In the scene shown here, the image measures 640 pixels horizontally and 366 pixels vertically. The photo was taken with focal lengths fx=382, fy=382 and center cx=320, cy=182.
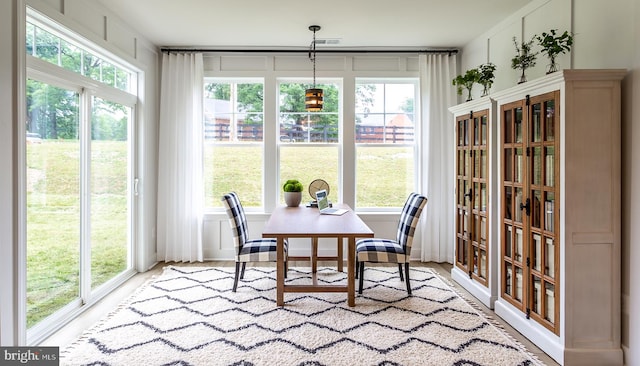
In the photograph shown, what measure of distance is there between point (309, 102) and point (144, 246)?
2.61 metres

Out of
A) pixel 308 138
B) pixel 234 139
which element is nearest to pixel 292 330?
pixel 308 138

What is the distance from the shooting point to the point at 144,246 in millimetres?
4508

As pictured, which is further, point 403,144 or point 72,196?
point 403,144

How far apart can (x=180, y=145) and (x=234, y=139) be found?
0.68m

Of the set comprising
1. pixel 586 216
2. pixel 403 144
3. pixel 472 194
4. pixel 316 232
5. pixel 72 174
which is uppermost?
pixel 403 144

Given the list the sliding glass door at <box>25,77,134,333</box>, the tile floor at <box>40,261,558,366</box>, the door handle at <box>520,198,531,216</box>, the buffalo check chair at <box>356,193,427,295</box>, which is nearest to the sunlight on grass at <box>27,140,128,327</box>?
the sliding glass door at <box>25,77,134,333</box>

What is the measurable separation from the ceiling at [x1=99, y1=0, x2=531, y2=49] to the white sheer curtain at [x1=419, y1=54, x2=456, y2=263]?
311 millimetres

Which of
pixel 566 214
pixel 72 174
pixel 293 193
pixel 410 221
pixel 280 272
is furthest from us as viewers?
pixel 293 193

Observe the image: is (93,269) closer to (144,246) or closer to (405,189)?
(144,246)

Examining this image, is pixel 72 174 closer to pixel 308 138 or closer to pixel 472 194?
pixel 308 138

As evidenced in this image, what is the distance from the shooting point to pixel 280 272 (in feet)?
10.9

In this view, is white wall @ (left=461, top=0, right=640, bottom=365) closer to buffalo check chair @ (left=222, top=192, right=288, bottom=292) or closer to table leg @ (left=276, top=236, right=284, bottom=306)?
table leg @ (left=276, top=236, right=284, bottom=306)

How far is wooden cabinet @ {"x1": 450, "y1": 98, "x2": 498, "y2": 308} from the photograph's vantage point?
11.2 feet

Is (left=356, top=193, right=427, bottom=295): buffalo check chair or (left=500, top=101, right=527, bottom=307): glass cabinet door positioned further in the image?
(left=356, top=193, right=427, bottom=295): buffalo check chair
